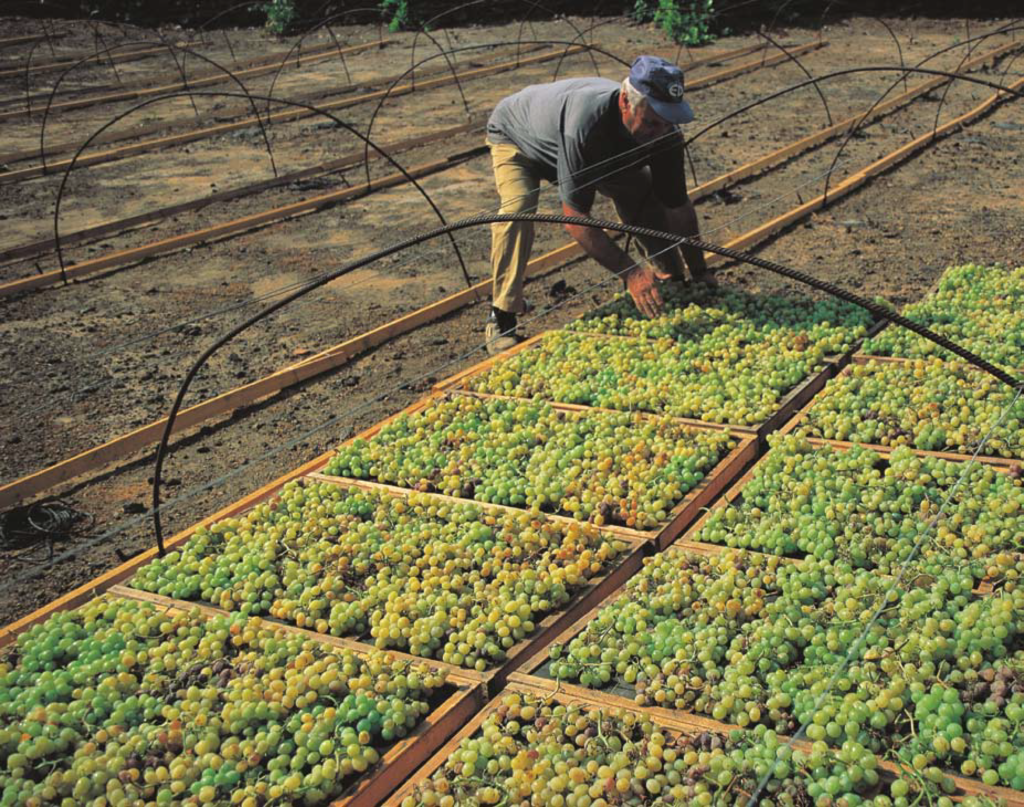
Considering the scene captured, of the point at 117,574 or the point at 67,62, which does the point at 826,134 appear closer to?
the point at 117,574

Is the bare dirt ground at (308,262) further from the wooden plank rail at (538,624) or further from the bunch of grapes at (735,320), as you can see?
the bunch of grapes at (735,320)

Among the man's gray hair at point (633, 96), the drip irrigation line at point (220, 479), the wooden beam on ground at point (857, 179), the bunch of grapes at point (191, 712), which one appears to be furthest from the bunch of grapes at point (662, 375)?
the wooden beam on ground at point (857, 179)

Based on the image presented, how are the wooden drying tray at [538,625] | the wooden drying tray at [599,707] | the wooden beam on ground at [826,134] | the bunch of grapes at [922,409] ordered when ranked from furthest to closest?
the wooden beam on ground at [826,134], the bunch of grapes at [922,409], the wooden drying tray at [538,625], the wooden drying tray at [599,707]

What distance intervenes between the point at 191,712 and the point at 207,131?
11.9 metres

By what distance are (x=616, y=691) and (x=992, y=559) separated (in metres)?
1.29

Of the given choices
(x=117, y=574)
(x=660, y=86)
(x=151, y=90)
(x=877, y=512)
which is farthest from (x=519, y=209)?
(x=151, y=90)

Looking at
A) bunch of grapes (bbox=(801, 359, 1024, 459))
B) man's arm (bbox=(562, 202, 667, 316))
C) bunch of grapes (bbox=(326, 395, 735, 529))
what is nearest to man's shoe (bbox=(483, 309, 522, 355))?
man's arm (bbox=(562, 202, 667, 316))

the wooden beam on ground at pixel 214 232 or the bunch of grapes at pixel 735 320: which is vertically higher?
the wooden beam on ground at pixel 214 232

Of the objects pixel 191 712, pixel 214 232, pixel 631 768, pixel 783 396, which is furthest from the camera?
pixel 214 232

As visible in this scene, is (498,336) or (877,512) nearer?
(877,512)

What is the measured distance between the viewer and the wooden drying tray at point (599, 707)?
7.64 feet

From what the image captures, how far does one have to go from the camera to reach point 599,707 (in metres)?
2.77

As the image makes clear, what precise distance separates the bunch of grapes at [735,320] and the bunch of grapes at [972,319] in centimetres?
26

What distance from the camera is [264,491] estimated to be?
4277 mm
